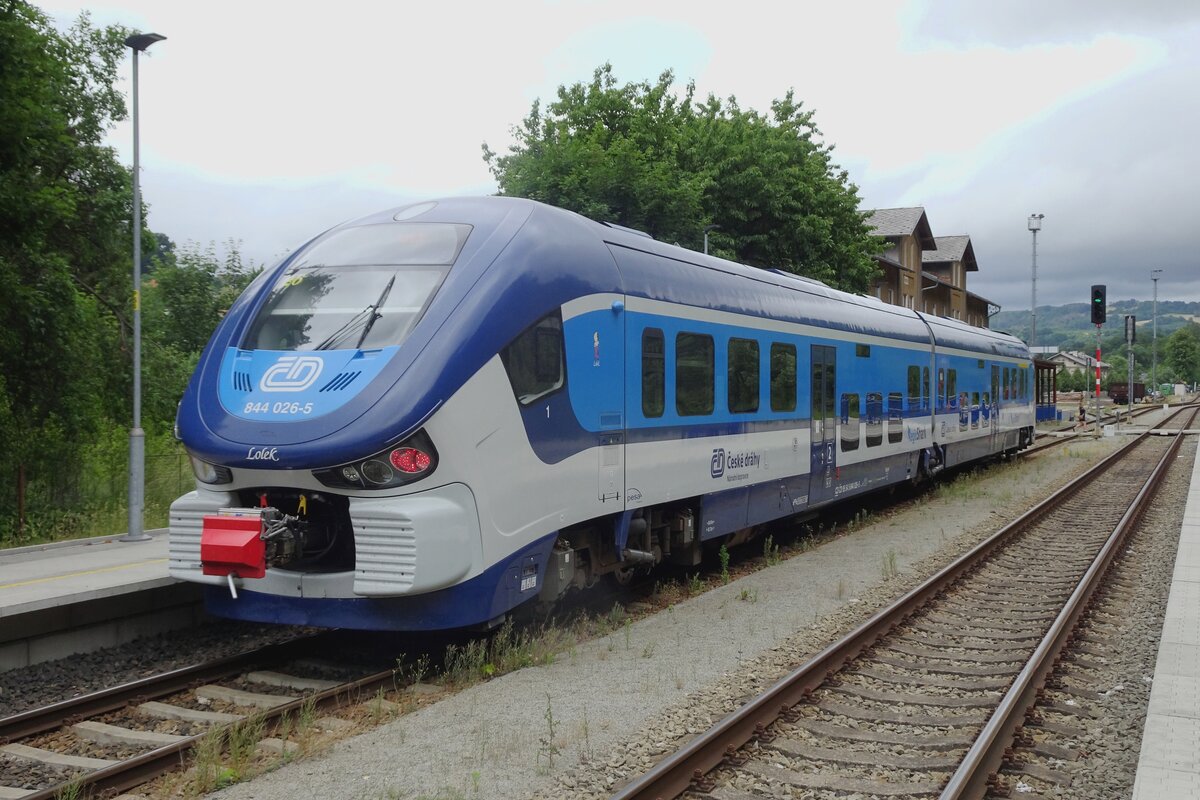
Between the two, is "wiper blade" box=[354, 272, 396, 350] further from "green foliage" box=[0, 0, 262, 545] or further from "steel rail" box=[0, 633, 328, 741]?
"green foliage" box=[0, 0, 262, 545]

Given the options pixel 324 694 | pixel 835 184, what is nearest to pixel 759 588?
pixel 324 694

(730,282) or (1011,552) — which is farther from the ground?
(730,282)

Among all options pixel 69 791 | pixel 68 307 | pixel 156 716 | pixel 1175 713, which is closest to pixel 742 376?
A: pixel 1175 713

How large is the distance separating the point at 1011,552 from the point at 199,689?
10041mm

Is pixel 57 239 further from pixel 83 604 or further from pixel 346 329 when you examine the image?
pixel 346 329

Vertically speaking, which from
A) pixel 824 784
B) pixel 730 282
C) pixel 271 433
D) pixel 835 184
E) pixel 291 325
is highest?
pixel 835 184

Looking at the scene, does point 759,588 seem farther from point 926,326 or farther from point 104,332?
point 104,332

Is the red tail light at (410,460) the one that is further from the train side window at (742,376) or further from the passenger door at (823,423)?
the passenger door at (823,423)

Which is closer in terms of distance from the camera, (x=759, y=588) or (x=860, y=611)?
(x=860, y=611)

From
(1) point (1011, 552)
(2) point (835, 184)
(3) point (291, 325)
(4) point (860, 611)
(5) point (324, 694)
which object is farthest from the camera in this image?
(2) point (835, 184)

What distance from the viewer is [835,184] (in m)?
33.3

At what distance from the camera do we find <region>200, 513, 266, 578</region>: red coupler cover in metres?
6.62

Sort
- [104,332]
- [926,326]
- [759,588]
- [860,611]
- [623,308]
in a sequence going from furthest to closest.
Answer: [926,326], [104,332], [759,588], [860,611], [623,308]

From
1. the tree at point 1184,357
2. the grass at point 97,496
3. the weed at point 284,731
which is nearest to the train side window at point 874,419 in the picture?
the grass at point 97,496
